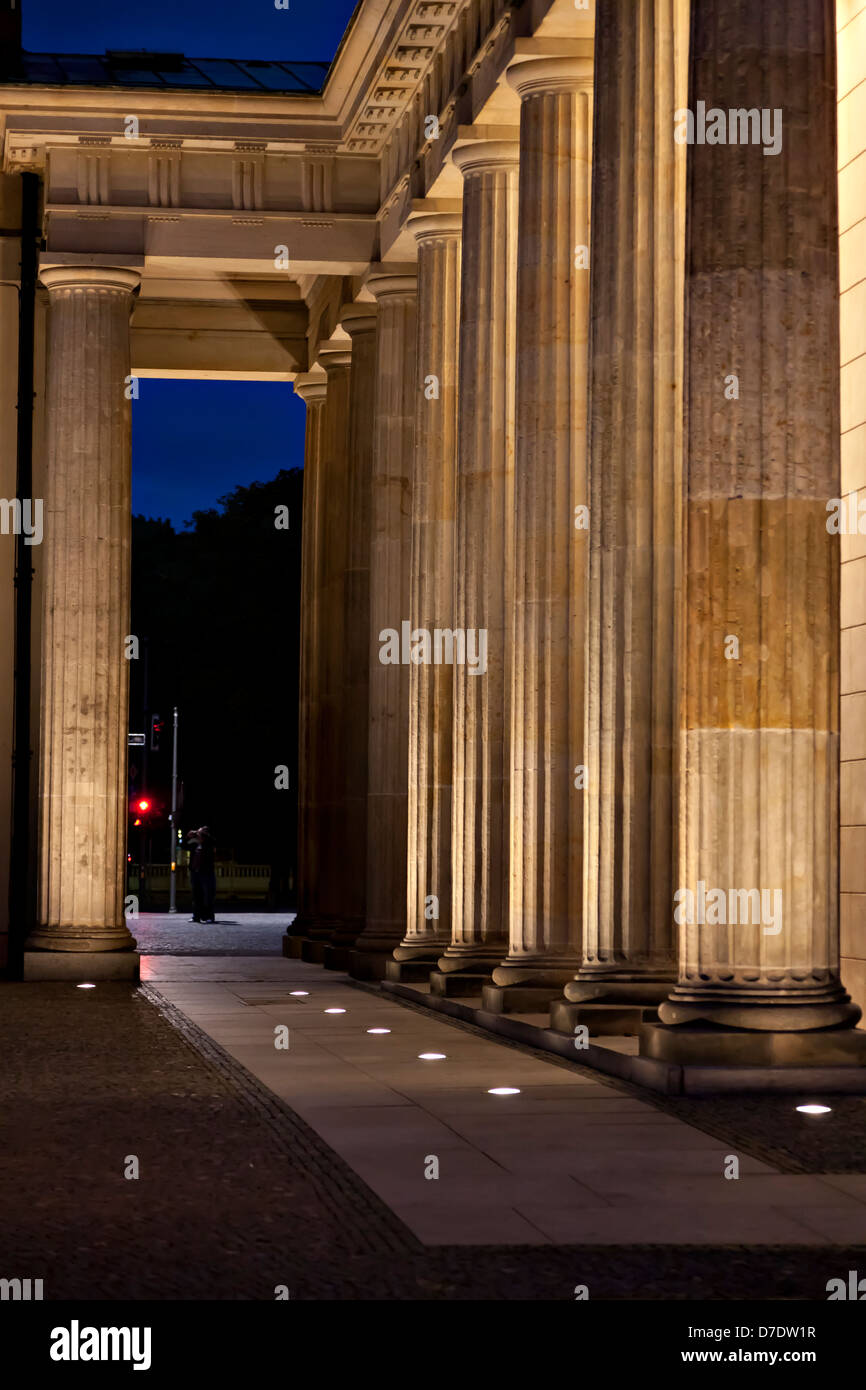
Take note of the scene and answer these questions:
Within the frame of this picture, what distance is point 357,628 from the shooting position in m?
70.4

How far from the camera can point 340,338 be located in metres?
72.4

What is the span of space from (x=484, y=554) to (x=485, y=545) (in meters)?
0.22

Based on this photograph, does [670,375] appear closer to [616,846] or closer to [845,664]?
[845,664]

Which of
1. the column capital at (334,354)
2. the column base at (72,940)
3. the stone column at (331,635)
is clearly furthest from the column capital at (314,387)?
the column base at (72,940)

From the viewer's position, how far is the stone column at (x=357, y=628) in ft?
225

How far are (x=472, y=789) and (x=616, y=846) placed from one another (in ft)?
43.2

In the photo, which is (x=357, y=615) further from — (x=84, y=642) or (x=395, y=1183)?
(x=395, y=1183)

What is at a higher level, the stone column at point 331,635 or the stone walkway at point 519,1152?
the stone column at point 331,635

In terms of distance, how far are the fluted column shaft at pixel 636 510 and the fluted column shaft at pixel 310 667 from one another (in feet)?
128

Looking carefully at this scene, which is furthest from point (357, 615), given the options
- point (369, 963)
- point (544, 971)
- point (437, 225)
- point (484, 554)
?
point (544, 971)

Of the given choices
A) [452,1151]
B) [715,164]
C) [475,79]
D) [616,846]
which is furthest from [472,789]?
[452,1151]

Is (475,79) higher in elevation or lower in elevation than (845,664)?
higher

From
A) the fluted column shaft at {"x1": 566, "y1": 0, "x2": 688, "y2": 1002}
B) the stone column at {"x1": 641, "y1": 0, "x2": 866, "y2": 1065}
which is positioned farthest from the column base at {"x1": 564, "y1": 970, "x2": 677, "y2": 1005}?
the stone column at {"x1": 641, "y1": 0, "x2": 866, "y2": 1065}

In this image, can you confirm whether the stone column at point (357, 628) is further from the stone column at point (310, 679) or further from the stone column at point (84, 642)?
the stone column at point (84, 642)
